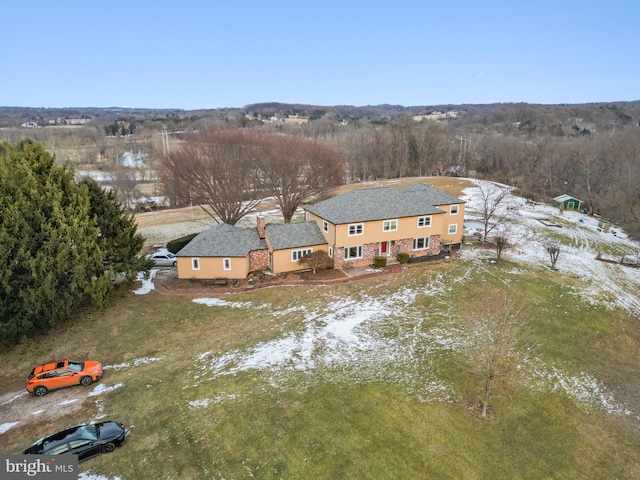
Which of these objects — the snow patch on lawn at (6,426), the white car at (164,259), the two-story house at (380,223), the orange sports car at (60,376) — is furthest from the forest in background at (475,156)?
the snow patch on lawn at (6,426)

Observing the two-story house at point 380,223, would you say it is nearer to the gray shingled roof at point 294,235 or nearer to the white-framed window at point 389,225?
the white-framed window at point 389,225

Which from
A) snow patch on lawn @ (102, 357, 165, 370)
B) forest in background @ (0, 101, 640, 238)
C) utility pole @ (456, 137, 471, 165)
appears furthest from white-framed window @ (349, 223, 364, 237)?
utility pole @ (456, 137, 471, 165)

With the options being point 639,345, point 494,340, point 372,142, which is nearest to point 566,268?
point 639,345

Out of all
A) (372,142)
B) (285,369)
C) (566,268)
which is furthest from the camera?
(372,142)

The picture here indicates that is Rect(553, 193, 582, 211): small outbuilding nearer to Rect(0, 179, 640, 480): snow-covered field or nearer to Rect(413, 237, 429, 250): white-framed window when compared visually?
Rect(0, 179, 640, 480): snow-covered field

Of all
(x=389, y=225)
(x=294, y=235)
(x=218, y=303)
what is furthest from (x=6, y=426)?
(x=389, y=225)

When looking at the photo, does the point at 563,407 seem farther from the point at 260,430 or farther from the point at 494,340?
the point at 260,430
